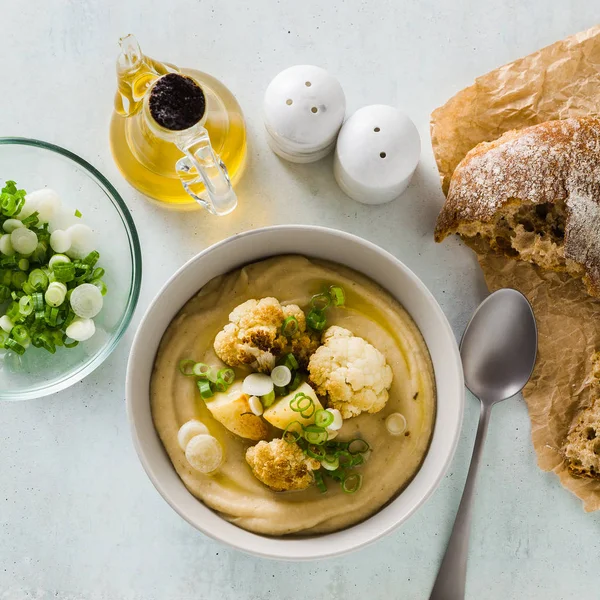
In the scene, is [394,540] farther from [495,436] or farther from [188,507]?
[188,507]

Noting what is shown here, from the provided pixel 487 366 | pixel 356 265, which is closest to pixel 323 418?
pixel 356 265

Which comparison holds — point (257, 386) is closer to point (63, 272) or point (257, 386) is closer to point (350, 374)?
point (350, 374)

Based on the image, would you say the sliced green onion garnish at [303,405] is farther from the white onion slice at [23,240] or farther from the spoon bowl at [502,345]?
the white onion slice at [23,240]

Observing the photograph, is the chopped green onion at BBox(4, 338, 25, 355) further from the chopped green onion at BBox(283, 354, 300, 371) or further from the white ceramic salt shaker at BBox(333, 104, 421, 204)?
the white ceramic salt shaker at BBox(333, 104, 421, 204)

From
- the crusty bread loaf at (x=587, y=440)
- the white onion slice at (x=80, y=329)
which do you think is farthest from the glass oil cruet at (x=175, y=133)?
the crusty bread loaf at (x=587, y=440)

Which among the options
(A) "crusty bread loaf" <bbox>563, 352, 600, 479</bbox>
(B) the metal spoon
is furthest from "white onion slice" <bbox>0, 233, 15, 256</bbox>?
(A) "crusty bread loaf" <bbox>563, 352, 600, 479</bbox>
